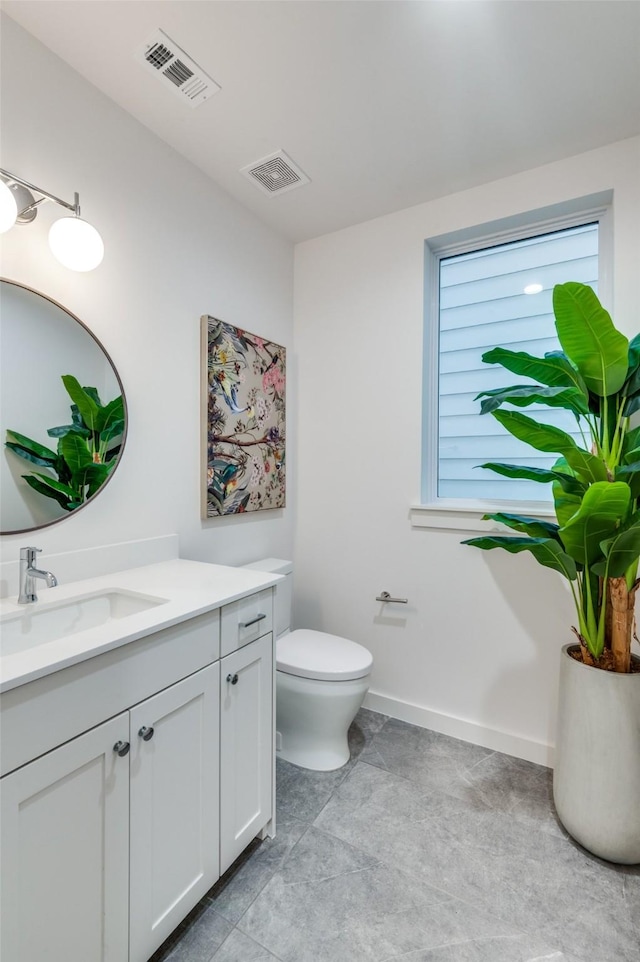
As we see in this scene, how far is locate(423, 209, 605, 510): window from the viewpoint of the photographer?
1965mm

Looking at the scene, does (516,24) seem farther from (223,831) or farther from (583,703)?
(223,831)

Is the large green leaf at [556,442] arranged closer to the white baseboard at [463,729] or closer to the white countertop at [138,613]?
the white countertop at [138,613]

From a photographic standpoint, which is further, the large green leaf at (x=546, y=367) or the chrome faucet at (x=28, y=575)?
the large green leaf at (x=546, y=367)

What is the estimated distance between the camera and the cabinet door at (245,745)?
1250mm

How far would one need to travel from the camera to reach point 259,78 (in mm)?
1458

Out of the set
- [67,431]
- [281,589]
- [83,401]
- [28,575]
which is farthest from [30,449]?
[281,589]

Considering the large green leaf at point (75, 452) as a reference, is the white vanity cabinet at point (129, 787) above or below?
below

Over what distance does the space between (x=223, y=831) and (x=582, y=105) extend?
8.83 feet

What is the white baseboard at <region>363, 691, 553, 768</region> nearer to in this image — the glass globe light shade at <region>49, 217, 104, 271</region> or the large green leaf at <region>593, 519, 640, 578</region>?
the large green leaf at <region>593, 519, 640, 578</region>

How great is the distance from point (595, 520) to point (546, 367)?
0.57 meters

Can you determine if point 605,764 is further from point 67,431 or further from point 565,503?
point 67,431

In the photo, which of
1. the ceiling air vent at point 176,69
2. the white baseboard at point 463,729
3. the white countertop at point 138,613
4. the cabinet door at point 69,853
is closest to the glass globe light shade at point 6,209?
the ceiling air vent at point 176,69

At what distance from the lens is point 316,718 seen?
1788mm

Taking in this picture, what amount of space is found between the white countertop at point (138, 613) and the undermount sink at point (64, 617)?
0.01 m
